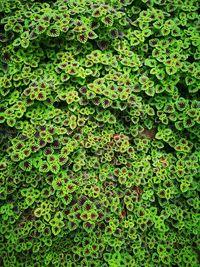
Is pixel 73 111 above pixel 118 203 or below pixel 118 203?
above

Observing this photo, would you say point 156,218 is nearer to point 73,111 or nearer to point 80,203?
point 80,203

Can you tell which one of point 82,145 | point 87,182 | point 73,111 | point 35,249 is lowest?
point 35,249

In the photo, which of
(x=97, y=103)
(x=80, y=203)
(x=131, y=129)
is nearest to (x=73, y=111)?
(x=97, y=103)

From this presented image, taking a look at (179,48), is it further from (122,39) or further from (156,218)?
(156,218)

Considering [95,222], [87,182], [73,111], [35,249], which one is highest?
[73,111]

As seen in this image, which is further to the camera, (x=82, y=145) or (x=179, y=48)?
(x=179, y=48)

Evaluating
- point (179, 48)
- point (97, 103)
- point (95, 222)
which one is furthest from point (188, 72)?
point (95, 222)
